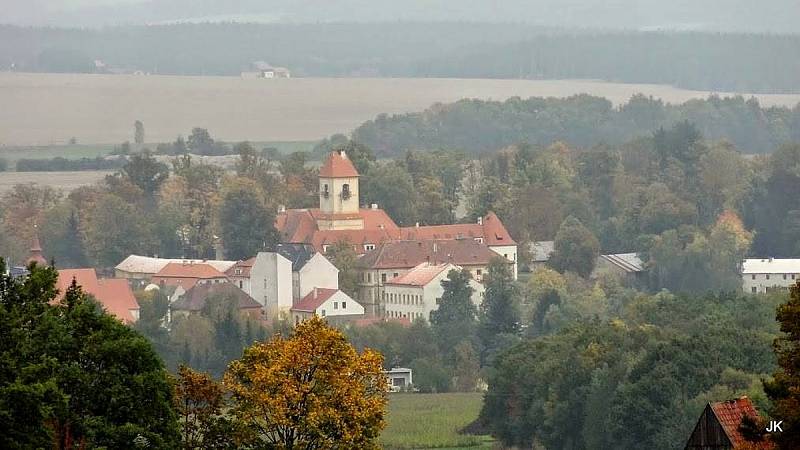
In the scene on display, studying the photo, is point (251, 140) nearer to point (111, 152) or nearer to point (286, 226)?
point (111, 152)

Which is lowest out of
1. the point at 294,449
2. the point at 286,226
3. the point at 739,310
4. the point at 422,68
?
the point at 294,449

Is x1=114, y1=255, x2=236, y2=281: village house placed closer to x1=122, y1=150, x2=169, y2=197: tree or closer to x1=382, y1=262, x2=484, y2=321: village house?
x1=382, y1=262, x2=484, y2=321: village house

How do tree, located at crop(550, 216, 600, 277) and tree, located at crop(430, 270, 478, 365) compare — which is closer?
tree, located at crop(430, 270, 478, 365)

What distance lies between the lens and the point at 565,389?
58.4 metres

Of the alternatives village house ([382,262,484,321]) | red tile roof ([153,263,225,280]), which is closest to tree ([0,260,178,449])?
village house ([382,262,484,321])

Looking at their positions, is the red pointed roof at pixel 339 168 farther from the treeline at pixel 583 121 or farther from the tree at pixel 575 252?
the treeline at pixel 583 121

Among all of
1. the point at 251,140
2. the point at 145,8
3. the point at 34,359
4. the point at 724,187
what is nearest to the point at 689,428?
the point at 34,359

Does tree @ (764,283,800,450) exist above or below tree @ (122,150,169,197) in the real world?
below

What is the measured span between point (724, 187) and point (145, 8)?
69571mm

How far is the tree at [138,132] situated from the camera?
438 feet

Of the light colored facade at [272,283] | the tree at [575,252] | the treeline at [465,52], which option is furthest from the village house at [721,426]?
the treeline at [465,52]

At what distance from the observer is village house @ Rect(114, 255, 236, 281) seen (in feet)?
334

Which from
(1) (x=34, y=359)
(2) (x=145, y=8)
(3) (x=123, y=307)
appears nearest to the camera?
(1) (x=34, y=359)

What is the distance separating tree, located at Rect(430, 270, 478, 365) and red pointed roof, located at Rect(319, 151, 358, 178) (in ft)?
50.3
